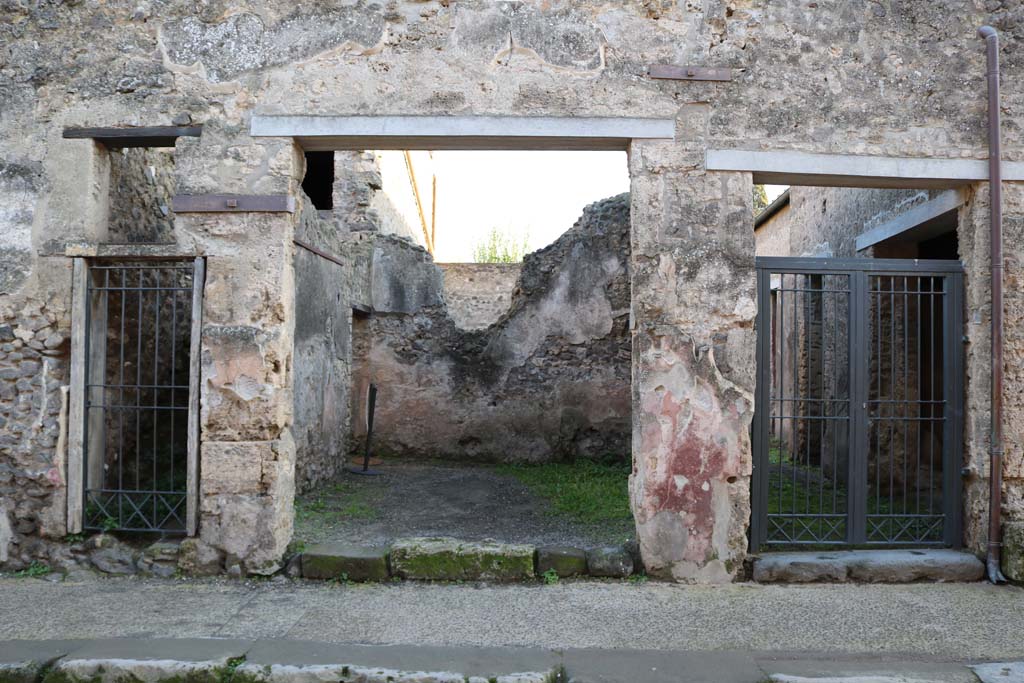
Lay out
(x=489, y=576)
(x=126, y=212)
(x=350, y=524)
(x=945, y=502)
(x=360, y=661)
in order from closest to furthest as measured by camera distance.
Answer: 1. (x=360, y=661)
2. (x=489, y=576)
3. (x=945, y=502)
4. (x=126, y=212)
5. (x=350, y=524)

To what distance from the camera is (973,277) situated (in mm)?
4645

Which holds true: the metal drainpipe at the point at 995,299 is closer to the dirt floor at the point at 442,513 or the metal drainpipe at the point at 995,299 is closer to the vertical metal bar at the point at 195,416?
the dirt floor at the point at 442,513

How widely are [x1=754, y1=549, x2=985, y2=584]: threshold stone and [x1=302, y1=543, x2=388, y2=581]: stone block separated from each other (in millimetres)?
2370

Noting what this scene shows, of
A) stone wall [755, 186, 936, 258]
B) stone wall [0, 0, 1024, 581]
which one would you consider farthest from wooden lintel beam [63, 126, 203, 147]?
stone wall [755, 186, 936, 258]

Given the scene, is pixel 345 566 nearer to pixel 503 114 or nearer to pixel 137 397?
pixel 137 397

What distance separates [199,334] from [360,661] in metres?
2.41

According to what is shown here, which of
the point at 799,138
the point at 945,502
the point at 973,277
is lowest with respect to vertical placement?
the point at 945,502

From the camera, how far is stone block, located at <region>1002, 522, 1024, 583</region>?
4367 millimetres

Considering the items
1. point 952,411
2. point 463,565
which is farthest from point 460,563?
point 952,411

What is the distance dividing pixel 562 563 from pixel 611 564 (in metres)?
0.31

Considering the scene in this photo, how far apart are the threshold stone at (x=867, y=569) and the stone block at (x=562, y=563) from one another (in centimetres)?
110

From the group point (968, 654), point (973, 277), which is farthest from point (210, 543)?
point (973, 277)

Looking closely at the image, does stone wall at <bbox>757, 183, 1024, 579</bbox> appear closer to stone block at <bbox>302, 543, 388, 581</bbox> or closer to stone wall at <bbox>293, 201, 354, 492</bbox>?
stone block at <bbox>302, 543, 388, 581</bbox>

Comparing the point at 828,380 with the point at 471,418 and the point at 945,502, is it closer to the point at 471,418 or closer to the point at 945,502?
the point at 945,502
